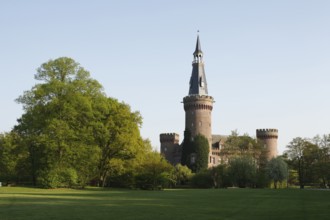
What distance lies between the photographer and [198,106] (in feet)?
287

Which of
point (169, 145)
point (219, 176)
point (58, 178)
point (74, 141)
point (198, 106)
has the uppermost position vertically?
point (198, 106)

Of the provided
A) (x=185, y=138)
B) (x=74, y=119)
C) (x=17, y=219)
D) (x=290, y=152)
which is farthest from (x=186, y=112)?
(x=17, y=219)

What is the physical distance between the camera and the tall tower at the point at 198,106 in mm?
86400

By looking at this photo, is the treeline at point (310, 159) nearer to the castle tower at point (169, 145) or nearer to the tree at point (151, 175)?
the castle tower at point (169, 145)

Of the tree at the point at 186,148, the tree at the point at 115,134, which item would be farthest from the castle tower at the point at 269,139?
the tree at the point at 115,134

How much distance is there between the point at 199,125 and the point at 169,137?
970 cm

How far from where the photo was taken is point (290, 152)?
90.3 metres

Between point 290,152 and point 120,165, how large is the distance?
167 feet

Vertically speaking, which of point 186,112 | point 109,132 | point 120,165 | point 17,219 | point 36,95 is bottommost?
point 17,219

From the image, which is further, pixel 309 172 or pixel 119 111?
pixel 309 172

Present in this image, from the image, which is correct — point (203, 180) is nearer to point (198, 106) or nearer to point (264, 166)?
point (264, 166)

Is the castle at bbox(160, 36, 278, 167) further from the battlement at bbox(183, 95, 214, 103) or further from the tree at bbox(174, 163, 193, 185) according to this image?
the tree at bbox(174, 163, 193, 185)

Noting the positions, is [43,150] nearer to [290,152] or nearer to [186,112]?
[186,112]

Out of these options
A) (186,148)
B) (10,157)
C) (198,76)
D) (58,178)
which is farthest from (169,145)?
(58,178)
